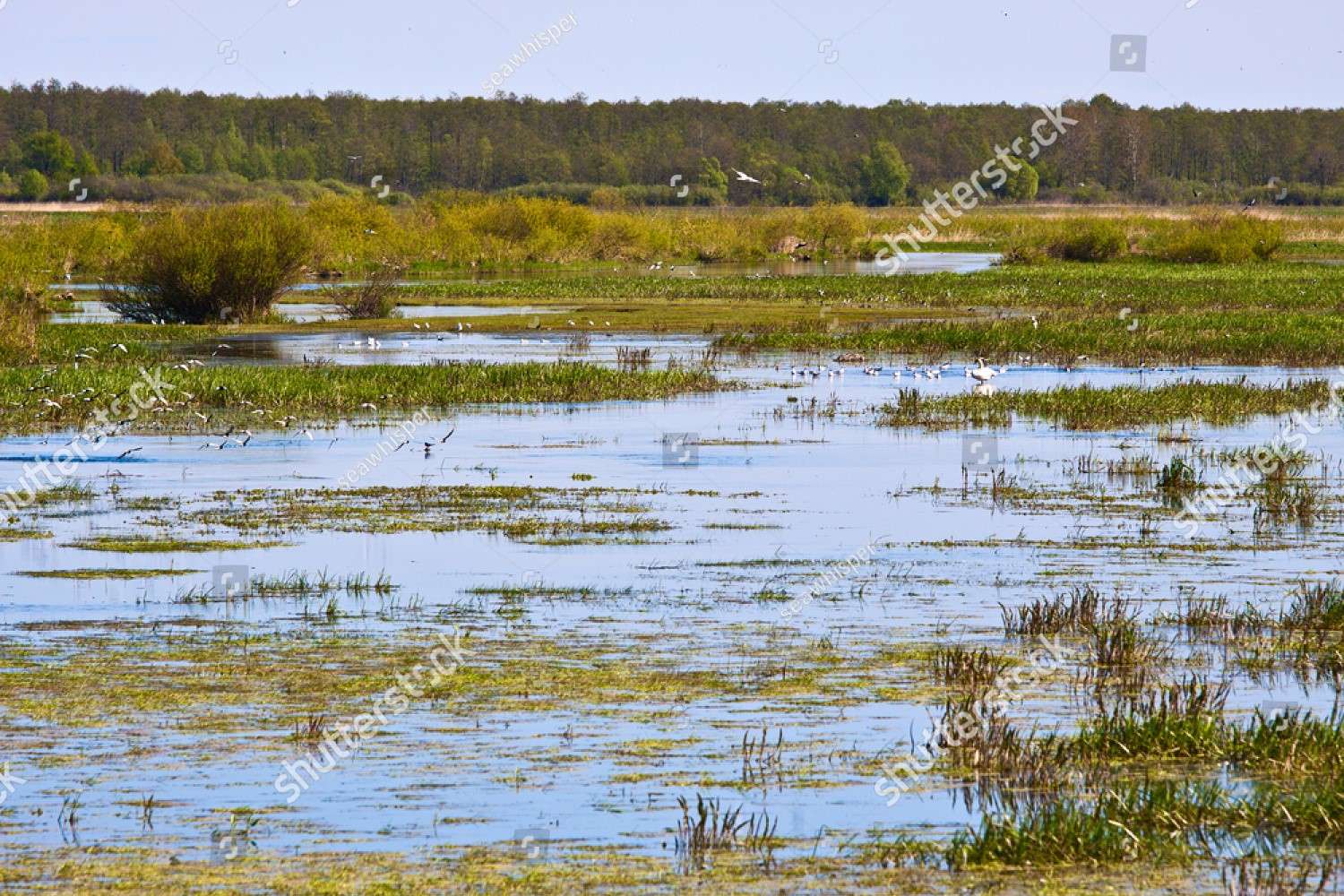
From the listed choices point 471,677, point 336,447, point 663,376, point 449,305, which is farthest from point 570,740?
point 449,305

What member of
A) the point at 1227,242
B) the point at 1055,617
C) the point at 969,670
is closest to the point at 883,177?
the point at 1227,242

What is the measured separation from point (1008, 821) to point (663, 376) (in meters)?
20.3

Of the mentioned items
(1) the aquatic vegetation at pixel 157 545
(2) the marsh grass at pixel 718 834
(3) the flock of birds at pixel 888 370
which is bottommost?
(2) the marsh grass at pixel 718 834

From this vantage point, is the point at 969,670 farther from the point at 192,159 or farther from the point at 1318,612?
the point at 192,159

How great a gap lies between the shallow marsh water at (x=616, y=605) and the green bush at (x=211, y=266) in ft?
56.4

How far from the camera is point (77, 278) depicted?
59438 mm

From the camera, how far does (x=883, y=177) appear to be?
150 metres

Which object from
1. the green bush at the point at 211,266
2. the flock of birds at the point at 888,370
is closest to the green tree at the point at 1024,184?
the green bush at the point at 211,266

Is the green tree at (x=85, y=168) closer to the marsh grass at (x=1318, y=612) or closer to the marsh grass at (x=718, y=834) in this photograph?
the marsh grass at (x=1318, y=612)

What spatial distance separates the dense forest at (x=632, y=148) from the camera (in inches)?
5787

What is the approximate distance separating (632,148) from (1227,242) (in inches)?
4602

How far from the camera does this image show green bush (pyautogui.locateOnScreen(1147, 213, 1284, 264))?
6538 cm

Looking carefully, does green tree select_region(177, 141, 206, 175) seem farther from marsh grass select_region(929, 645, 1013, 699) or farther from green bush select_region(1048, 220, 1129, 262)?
marsh grass select_region(929, 645, 1013, 699)

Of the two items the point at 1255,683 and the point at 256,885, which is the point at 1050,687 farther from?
the point at 256,885
